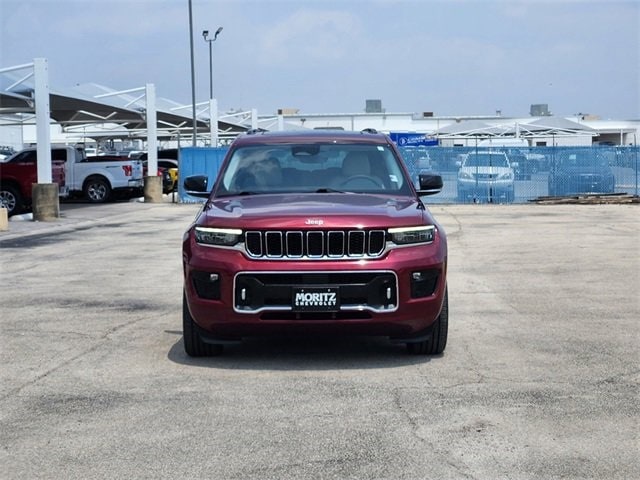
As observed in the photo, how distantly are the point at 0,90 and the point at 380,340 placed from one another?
1785cm

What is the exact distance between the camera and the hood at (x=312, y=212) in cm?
657

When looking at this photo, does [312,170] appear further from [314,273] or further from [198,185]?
[314,273]

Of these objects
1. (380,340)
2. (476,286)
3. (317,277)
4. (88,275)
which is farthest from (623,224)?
(317,277)

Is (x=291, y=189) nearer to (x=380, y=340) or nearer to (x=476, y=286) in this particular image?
(x=380, y=340)

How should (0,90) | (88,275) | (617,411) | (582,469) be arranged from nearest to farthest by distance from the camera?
(582,469), (617,411), (88,275), (0,90)

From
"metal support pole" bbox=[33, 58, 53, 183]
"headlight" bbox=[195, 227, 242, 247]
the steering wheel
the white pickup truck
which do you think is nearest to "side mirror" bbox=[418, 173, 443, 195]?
the steering wheel

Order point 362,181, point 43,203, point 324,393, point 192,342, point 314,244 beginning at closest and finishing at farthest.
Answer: point 324,393 → point 314,244 → point 192,342 → point 362,181 → point 43,203

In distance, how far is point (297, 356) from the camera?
7242 mm

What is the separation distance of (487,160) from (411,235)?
2554 cm

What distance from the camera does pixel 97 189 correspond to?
3169 cm

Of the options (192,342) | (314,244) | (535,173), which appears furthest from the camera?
(535,173)

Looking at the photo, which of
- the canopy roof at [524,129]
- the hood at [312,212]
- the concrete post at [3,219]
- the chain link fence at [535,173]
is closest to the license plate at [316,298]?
the hood at [312,212]

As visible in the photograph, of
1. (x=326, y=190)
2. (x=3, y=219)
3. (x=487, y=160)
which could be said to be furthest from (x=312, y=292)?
(x=487, y=160)

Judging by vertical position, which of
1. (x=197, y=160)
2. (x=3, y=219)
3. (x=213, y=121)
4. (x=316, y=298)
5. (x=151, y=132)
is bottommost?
(x=3, y=219)
